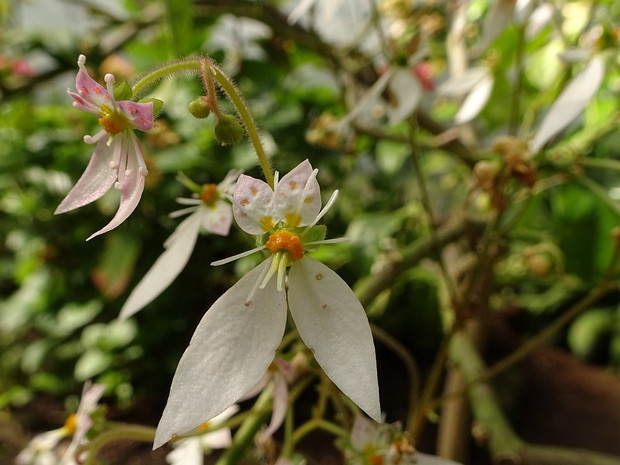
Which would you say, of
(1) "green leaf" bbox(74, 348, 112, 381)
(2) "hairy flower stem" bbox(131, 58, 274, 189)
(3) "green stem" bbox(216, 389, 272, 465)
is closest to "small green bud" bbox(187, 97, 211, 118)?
(2) "hairy flower stem" bbox(131, 58, 274, 189)

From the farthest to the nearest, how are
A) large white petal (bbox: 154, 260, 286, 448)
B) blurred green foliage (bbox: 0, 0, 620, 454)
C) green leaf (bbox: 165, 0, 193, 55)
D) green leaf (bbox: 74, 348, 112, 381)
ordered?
green leaf (bbox: 74, 348, 112, 381) → blurred green foliage (bbox: 0, 0, 620, 454) → green leaf (bbox: 165, 0, 193, 55) → large white petal (bbox: 154, 260, 286, 448)

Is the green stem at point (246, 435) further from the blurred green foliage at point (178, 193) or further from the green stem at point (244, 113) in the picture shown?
the blurred green foliage at point (178, 193)

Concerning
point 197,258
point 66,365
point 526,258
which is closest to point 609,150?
point 526,258

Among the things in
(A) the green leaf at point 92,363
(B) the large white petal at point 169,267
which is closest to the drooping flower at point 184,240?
(B) the large white petal at point 169,267

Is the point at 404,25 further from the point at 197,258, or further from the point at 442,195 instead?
the point at 197,258

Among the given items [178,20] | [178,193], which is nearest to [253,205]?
[178,20]

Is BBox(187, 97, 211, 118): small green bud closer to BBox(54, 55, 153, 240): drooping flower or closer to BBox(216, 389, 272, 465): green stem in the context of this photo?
BBox(54, 55, 153, 240): drooping flower
